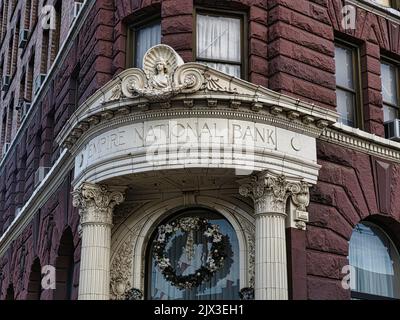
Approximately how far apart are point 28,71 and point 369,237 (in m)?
19.1

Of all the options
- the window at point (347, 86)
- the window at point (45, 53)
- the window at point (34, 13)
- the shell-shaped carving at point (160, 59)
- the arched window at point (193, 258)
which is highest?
the window at point (34, 13)

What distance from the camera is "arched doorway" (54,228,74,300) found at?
23453mm

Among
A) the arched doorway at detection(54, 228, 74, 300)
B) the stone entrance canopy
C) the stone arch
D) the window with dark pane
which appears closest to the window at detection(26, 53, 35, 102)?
the arched doorway at detection(54, 228, 74, 300)

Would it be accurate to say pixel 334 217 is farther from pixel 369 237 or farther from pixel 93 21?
pixel 93 21

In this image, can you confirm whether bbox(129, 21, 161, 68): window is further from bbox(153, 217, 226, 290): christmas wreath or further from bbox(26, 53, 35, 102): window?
bbox(26, 53, 35, 102): window

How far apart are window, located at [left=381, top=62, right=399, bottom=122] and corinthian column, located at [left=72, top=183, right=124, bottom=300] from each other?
27.0 feet

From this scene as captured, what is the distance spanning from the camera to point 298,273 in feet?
58.3

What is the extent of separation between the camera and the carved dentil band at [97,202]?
18.8m

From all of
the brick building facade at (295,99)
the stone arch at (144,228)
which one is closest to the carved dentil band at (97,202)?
the brick building facade at (295,99)

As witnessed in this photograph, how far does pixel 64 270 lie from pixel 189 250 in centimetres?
589

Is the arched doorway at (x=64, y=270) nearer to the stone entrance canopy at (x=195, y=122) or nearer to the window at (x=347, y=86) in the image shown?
the stone entrance canopy at (x=195, y=122)

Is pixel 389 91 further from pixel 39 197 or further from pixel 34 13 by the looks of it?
pixel 34 13

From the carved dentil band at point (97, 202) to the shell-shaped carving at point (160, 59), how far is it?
2966mm

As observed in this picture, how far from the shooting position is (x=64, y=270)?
2362 centimetres
